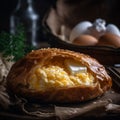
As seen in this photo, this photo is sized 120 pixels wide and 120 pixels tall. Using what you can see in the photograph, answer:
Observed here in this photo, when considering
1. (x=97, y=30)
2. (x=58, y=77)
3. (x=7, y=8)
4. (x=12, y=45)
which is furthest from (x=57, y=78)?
(x=7, y=8)

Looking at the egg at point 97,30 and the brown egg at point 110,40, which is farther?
the egg at point 97,30

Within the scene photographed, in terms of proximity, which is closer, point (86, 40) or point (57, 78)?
point (57, 78)

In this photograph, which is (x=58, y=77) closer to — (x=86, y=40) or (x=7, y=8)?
(x=86, y=40)

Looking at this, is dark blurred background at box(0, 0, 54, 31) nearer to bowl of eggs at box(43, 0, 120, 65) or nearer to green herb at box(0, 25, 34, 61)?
bowl of eggs at box(43, 0, 120, 65)

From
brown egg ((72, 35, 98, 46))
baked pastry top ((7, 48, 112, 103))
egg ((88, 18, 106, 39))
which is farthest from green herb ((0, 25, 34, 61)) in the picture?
egg ((88, 18, 106, 39))

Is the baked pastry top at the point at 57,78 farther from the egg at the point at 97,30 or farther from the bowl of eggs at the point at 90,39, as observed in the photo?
the egg at the point at 97,30

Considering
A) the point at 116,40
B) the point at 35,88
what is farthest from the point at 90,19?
the point at 35,88

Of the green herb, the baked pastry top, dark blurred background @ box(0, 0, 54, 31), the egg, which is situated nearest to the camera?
the baked pastry top

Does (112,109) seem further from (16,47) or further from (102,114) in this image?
(16,47)

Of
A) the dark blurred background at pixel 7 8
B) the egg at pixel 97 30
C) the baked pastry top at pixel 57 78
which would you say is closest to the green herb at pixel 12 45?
the baked pastry top at pixel 57 78
